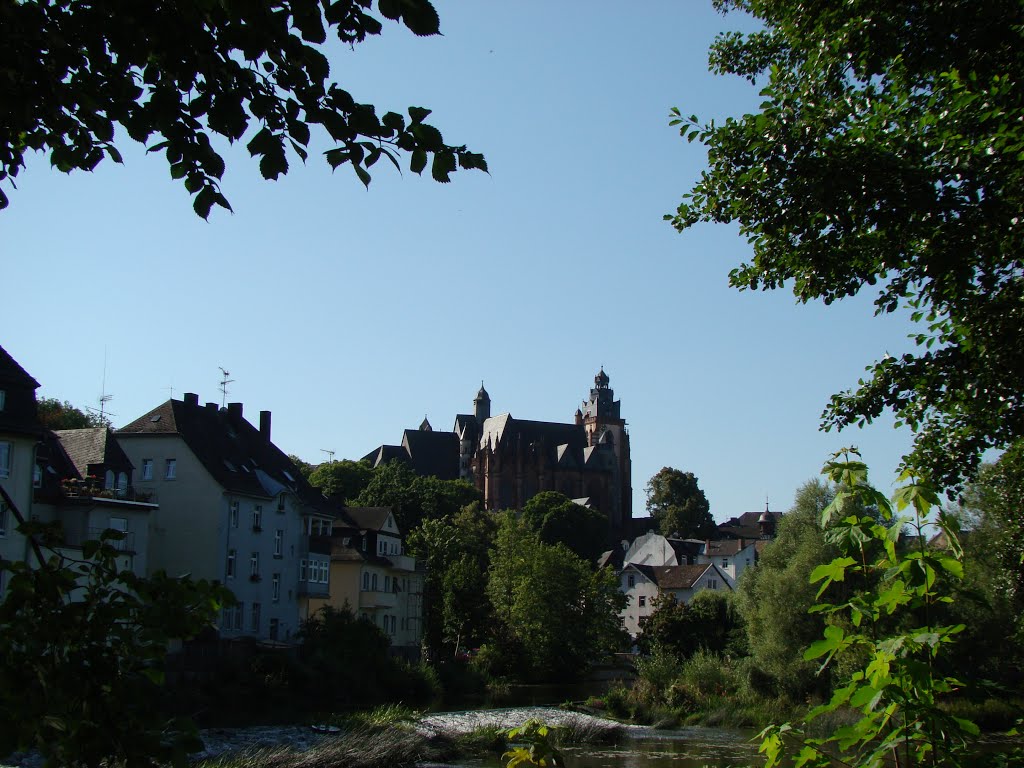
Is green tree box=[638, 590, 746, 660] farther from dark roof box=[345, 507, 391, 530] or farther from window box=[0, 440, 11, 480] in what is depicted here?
window box=[0, 440, 11, 480]

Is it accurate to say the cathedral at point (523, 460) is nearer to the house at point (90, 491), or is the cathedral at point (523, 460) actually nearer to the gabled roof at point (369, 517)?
the gabled roof at point (369, 517)

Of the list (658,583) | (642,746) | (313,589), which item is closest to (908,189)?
(642,746)

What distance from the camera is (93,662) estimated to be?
164 inches

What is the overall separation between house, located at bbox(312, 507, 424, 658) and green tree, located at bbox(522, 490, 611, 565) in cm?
5223

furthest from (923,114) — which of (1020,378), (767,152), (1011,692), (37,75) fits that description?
(37,75)

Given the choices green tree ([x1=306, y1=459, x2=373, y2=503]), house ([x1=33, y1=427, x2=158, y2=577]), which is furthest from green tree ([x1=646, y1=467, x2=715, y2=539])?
house ([x1=33, y1=427, x2=158, y2=577])

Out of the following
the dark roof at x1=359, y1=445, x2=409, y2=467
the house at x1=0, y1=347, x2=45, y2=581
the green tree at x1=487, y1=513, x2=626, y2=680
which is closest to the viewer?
the house at x1=0, y1=347, x2=45, y2=581

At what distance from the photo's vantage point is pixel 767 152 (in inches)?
390

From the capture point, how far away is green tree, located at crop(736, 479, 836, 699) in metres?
44.2

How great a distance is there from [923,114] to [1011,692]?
20.2ft

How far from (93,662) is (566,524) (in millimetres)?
111133

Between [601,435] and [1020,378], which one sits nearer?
[1020,378]

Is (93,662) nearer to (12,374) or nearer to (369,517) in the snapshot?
(12,374)

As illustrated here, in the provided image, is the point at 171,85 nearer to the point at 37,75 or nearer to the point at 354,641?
the point at 37,75
